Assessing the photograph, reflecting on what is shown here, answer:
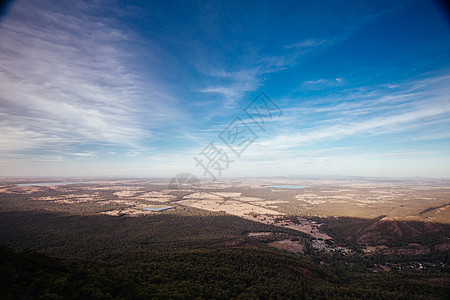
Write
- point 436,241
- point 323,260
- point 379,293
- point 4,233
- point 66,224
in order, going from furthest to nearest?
point 66,224
point 4,233
point 436,241
point 323,260
point 379,293

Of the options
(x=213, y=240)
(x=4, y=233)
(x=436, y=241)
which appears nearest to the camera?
(x=436, y=241)

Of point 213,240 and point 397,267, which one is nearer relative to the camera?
point 397,267

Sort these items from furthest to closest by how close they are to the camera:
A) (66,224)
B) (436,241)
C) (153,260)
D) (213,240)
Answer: (66,224) → (213,240) → (436,241) → (153,260)

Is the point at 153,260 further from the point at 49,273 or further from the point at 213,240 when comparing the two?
the point at 213,240

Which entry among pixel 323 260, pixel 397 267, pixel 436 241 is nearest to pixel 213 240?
pixel 323 260

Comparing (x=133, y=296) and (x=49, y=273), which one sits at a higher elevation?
(x=49, y=273)

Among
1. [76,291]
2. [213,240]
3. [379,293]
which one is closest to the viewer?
[76,291]

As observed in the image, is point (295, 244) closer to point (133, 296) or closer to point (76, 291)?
point (133, 296)

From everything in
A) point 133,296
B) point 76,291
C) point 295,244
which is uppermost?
point 76,291

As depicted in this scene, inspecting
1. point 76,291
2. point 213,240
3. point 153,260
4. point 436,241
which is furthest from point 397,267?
point 76,291
